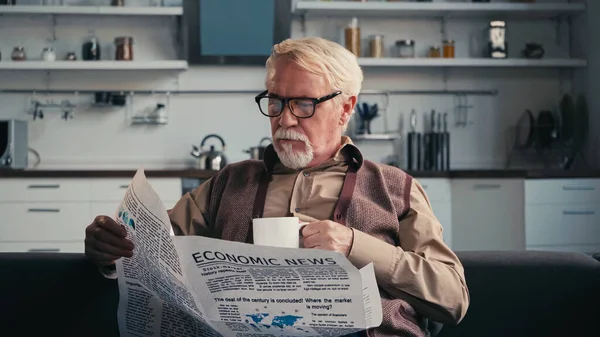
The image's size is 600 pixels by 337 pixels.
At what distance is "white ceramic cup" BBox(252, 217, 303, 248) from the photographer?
48.1 inches

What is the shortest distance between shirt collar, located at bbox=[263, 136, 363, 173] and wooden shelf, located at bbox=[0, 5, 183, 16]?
317cm

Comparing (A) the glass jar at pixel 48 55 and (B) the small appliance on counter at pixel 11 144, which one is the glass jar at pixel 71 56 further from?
(B) the small appliance on counter at pixel 11 144

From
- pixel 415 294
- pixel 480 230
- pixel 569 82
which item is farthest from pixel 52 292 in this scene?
pixel 569 82

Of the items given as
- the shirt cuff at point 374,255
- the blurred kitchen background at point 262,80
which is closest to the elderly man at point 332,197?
the shirt cuff at point 374,255

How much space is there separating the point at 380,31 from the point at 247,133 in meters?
1.15

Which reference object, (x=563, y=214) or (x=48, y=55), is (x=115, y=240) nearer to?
(x=563, y=214)

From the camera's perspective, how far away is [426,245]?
1561 mm

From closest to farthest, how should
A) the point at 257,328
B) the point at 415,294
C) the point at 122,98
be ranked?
the point at 257,328 → the point at 415,294 → the point at 122,98

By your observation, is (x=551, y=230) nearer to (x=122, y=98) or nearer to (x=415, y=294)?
(x=122, y=98)

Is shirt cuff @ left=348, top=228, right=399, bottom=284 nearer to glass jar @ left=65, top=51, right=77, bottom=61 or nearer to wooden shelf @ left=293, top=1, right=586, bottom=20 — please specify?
wooden shelf @ left=293, top=1, right=586, bottom=20

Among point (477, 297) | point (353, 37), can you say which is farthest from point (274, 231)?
point (353, 37)

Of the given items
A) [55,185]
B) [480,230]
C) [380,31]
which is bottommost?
[480,230]

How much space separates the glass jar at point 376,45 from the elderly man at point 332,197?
3.11 meters

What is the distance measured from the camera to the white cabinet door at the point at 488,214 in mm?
4348
